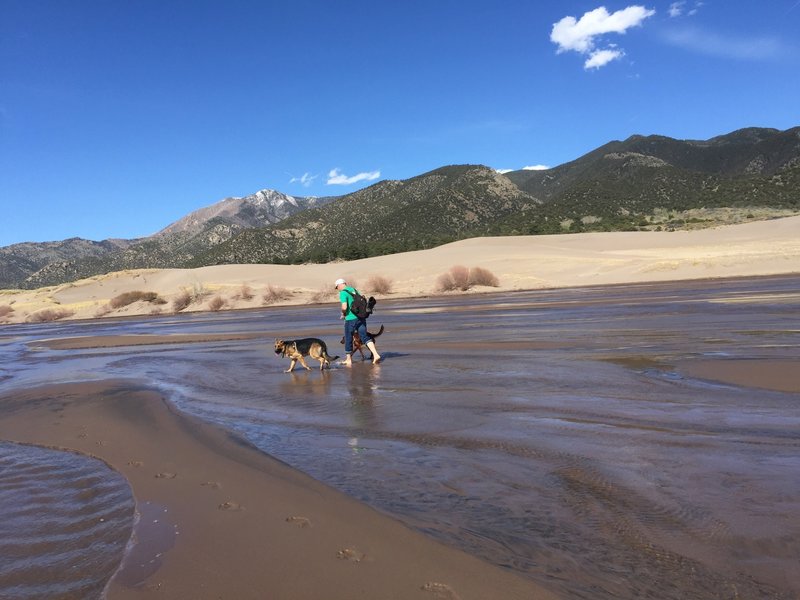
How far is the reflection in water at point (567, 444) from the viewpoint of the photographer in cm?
349

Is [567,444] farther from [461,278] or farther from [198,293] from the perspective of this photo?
[198,293]

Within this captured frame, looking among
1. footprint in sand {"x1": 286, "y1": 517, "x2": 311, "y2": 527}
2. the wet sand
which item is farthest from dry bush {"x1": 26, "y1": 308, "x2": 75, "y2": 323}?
footprint in sand {"x1": 286, "y1": 517, "x2": 311, "y2": 527}

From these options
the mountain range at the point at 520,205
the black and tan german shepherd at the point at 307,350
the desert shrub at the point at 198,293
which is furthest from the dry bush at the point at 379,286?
the mountain range at the point at 520,205

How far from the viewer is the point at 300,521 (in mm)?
4316

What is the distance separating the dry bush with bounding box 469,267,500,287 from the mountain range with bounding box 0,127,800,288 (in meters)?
36.2

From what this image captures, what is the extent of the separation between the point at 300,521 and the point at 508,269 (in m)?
41.5

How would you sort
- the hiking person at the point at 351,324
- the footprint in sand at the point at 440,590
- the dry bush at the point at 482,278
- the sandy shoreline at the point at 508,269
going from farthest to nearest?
1. the dry bush at the point at 482,278
2. the sandy shoreline at the point at 508,269
3. the hiking person at the point at 351,324
4. the footprint in sand at the point at 440,590

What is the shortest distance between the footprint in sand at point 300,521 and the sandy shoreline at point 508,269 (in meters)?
34.5

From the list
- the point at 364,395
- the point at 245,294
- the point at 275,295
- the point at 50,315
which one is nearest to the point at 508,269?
the point at 275,295

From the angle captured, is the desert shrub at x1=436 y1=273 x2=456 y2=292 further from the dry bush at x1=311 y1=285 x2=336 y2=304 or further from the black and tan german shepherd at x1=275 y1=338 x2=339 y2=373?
the black and tan german shepherd at x1=275 y1=338 x2=339 y2=373

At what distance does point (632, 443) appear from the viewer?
18.6 ft

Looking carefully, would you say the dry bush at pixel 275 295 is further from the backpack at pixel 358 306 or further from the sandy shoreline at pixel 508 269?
the backpack at pixel 358 306

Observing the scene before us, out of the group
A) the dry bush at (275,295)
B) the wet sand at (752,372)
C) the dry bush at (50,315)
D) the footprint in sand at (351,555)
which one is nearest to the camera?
the footprint in sand at (351,555)

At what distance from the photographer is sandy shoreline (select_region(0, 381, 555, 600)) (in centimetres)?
330
